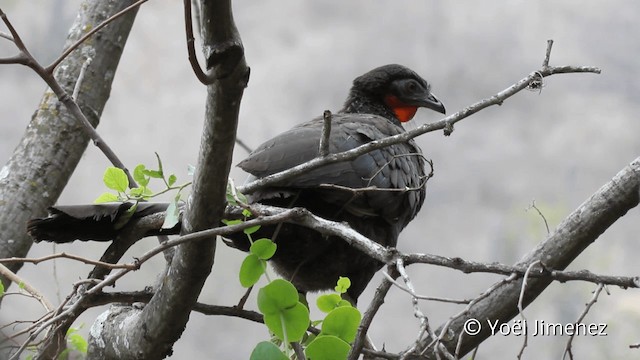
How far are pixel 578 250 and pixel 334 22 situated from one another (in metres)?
3.43

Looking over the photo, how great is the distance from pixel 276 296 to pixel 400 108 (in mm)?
2883

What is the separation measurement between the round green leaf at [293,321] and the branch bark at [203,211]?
0.27 m

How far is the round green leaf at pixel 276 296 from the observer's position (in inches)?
76.1

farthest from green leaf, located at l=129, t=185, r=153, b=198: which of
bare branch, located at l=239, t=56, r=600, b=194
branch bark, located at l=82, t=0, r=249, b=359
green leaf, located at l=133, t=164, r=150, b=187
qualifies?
bare branch, located at l=239, t=56, r=600, b=194

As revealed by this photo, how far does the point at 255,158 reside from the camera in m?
3.05

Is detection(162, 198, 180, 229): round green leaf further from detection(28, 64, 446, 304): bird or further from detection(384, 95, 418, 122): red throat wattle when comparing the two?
detection(384, 95, 418, 122): red throat wattle

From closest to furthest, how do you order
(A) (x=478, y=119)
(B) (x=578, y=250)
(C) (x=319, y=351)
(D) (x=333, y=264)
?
(C) (x=319, y=351) → (B) (x=578, y=250) → (D) (x=333, y=264) → (A) (x=478, y=119)

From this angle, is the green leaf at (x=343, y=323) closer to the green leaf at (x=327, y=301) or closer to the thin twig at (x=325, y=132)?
the green leaf at (x=327, y=301)

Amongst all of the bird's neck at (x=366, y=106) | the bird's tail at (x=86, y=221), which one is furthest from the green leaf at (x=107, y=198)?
the bird's neck at (x=366, y=106)

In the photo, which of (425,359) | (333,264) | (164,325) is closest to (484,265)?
(425,359)

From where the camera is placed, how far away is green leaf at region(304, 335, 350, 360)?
1.86 meters

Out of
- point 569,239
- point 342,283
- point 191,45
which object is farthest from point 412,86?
point 191,45

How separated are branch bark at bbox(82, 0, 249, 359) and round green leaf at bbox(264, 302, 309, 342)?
10.8 inches

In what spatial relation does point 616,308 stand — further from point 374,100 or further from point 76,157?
point 76,157
